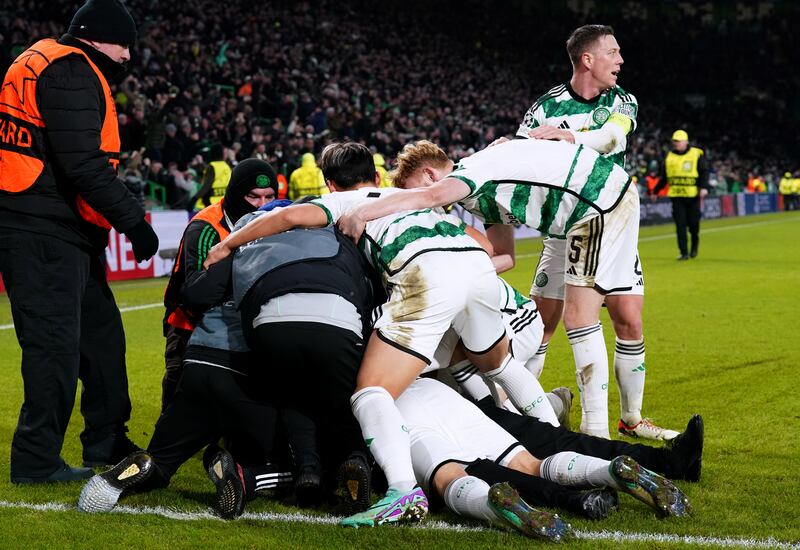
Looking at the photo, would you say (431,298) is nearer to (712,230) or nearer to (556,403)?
(556,403)

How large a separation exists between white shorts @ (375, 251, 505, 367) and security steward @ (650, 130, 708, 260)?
13229mm

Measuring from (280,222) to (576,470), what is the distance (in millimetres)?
1539

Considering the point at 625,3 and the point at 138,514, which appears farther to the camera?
the point at 625,3

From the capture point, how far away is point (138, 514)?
13.3 ft

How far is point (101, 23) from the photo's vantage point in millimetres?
4535

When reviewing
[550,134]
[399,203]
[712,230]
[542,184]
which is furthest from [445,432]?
[712,230]

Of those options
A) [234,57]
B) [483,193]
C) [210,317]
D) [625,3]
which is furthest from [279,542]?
[625,3]

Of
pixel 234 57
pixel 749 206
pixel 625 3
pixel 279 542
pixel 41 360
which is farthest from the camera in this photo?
pixel 625 3

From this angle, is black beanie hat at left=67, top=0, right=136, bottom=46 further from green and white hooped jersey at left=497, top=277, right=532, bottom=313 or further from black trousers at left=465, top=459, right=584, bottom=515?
black trousers at left=465, top=459, right=584, bottom=515

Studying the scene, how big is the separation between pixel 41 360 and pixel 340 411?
133 centimetres

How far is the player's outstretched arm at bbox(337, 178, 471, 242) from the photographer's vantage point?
160 inches

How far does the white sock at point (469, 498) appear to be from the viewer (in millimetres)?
3688

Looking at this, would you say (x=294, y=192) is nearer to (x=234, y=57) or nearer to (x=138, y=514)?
(x=234, y=57)

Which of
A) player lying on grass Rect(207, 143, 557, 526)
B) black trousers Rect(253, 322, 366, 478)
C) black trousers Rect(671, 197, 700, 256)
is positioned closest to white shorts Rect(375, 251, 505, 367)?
player lying on grass Rect(207, 143, 557, 526)
